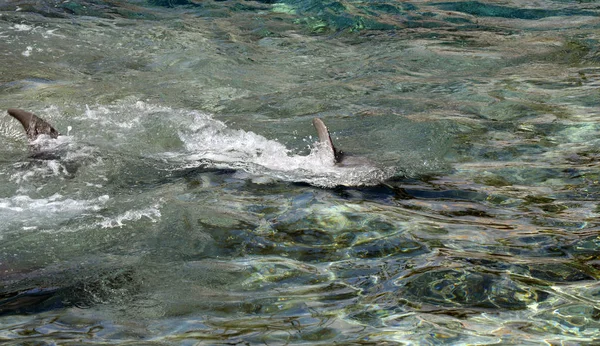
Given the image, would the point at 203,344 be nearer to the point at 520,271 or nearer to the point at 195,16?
the point at 520,271

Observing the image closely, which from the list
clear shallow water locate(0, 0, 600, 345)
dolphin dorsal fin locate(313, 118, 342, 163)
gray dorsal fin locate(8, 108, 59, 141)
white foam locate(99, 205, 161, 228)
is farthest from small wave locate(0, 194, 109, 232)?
dolphin dorsal fin locate(313, 118, 342, 163)

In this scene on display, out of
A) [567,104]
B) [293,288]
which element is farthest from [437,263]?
[567,104]

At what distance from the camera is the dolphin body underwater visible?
553cm

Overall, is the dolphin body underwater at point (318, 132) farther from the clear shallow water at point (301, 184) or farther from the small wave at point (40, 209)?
the small wave at point (40, 209)

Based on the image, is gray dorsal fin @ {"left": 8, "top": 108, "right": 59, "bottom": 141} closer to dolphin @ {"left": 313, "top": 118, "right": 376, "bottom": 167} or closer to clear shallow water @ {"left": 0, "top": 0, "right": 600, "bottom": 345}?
clear shallow water @ {"left": 0, "top": 0, "right": 600, "bottom": 345}

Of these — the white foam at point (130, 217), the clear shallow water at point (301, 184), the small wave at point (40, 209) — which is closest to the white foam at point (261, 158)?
the clear shallow water at point (301, 184)

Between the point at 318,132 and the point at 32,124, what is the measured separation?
232cm

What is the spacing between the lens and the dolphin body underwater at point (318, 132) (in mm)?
5527

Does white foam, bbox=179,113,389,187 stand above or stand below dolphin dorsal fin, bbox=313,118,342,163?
below

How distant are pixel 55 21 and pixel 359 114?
5.76 meters

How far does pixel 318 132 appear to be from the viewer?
5578 millimetres

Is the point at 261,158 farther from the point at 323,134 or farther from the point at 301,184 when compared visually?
the point at 301,184

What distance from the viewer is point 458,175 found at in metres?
5.36

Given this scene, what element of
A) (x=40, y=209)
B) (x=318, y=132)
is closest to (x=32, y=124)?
(x=40, y=209)
